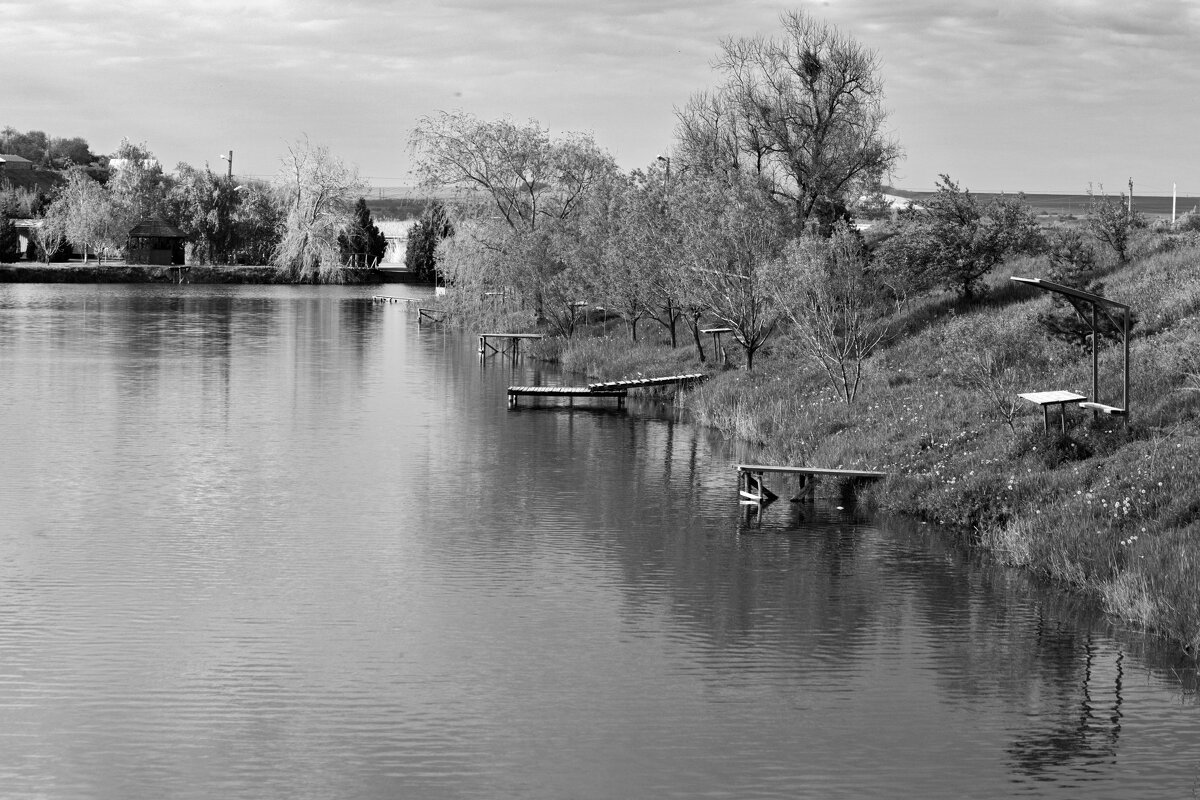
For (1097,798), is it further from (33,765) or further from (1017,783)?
(33,765)

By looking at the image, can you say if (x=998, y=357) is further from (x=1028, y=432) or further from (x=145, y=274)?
(x=145, y=274)

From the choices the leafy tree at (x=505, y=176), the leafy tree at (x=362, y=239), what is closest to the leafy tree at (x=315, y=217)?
the leafy tree at (x=362, y=239)

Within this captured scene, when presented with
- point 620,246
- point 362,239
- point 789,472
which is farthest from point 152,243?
point 789,472

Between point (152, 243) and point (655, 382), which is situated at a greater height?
point (152, 243)

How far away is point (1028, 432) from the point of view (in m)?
27.3

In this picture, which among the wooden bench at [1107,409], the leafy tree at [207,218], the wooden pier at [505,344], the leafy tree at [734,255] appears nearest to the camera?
the wooden bench at [1107,409]

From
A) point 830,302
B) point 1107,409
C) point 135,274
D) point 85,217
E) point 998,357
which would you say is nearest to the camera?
point 1107,409

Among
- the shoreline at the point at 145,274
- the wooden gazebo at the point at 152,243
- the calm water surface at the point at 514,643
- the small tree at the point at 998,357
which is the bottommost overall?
the calm water surface at the point at 514,643

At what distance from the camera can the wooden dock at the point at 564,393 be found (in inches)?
1779

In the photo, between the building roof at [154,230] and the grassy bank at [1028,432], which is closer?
the grassy bank at [1028,432]

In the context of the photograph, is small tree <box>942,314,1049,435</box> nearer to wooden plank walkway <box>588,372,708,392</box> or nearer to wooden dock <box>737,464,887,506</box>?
wooden dock <box>737,464,887,506</box>

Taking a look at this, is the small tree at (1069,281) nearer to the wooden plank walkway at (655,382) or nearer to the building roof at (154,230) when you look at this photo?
the wooden plank walkway at (655,382)

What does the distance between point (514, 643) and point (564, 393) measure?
2575 centimetres

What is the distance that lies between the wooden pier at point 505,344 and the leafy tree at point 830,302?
75.7ft
